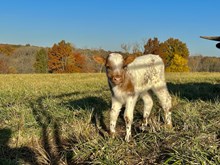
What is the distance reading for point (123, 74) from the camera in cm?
575

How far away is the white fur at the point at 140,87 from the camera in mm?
5848

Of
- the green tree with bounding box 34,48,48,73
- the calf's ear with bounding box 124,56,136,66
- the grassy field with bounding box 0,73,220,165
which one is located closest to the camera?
the grassy field with bounding box 0,73,220,165

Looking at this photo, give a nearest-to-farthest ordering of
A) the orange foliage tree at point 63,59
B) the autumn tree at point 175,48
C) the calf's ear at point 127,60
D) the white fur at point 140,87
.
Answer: the calf's ear at point 127,60, the white fur at point 140,87, the autumn tree at point 175,48, the orange foliage tree at point 63,59

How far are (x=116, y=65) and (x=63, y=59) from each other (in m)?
58.0

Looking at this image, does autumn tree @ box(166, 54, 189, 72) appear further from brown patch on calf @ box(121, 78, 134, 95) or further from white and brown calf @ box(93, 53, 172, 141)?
brown patch on calf @ box(121, 78, 134, 95)

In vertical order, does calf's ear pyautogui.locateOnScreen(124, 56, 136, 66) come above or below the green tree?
below

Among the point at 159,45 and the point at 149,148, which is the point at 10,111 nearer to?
the point at 149,148

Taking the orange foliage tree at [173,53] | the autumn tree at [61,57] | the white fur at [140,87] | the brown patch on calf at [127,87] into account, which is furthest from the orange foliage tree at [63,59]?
A: the brown patch on calf at [127,87]

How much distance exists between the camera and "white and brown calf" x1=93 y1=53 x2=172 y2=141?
221 inches

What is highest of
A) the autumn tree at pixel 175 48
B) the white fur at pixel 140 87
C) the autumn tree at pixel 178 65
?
the autumn tree at pixel 175 48

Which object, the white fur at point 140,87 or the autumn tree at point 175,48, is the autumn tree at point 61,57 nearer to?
the autumn tree at point 175,48

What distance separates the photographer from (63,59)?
62.7 meters

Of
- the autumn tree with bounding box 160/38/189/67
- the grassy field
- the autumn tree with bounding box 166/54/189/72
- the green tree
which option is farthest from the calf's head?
the green tree

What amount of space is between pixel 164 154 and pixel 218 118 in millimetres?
A: 1848
